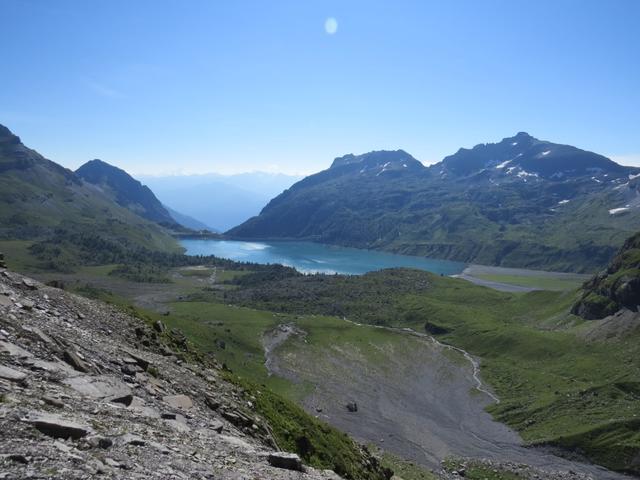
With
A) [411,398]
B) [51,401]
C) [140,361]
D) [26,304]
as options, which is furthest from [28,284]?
[411,398]

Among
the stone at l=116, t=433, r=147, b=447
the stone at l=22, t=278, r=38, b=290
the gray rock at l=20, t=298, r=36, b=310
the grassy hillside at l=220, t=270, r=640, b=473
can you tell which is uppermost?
the stone at l=22, t=278, r=38, b=290

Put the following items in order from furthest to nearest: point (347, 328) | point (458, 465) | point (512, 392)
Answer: point (347, 328), point (512, 392), point (458, 465)

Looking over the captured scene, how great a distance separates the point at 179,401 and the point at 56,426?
11526 mm

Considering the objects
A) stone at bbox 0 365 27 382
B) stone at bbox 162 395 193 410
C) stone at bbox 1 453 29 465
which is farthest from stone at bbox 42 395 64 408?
stone at bbox 162 395 193 410

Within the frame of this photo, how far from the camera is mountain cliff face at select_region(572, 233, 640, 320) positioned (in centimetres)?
14312

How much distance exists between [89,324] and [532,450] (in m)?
81.6

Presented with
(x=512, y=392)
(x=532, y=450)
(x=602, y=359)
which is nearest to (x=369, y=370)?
(x=512, y=392)

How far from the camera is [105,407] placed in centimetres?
2017

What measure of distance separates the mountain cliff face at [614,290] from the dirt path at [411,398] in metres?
45.9

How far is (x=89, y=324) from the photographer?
111 ft

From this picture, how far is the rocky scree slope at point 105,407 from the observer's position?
15.4 meters

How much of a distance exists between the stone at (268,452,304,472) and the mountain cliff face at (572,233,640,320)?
141m

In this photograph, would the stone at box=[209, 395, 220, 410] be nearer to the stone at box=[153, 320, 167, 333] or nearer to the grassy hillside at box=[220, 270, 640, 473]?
the stone at box=[153, 320, 167, 333]

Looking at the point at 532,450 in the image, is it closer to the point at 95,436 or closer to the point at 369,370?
the point at 369,370
